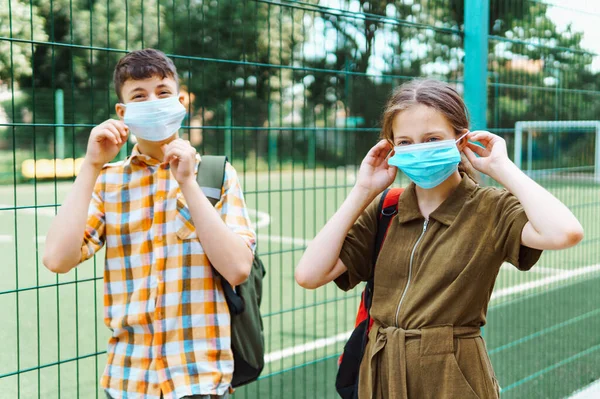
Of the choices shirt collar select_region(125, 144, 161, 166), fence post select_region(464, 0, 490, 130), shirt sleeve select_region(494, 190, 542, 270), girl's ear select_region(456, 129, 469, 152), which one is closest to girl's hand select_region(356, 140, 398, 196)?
girl's ear select_region(456, 129, 469, 152)

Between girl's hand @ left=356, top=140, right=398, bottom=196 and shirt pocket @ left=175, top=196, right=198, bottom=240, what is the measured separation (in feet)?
1.86

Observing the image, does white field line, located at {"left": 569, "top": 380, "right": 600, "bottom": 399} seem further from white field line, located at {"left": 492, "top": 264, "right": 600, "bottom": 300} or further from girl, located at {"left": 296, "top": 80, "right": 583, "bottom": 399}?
girl, located at {"left": 296, "top": 80, "right": 583, "bottom": 399}

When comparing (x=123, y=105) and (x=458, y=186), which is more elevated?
(x=123, y=105)

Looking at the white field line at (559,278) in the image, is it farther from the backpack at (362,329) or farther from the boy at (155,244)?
the boy at (155,244)

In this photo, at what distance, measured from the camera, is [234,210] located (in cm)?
244

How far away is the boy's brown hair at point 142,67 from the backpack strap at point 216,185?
0.35m

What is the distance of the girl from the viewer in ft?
6.85

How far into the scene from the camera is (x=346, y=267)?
2.31 meters

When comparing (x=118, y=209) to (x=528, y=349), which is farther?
(x=528, y=349)

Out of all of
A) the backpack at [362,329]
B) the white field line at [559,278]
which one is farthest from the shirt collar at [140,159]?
the white field line at [559,278]

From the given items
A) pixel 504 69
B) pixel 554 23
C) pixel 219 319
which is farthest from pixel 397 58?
pixel 219 319

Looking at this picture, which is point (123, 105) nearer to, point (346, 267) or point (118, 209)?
point (118, 209)

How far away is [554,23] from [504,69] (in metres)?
0.69

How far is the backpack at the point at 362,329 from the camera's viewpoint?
2.31 meters
